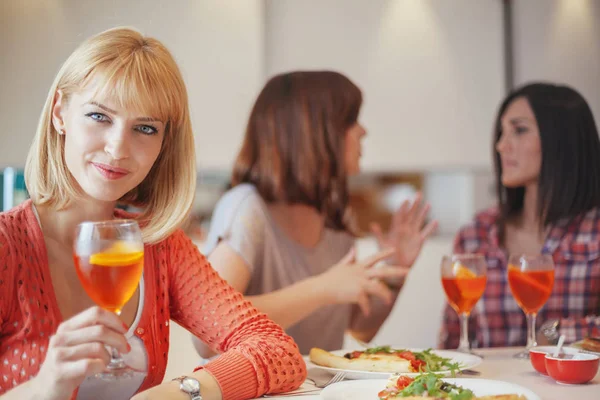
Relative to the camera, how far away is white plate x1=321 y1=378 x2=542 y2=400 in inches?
42.9

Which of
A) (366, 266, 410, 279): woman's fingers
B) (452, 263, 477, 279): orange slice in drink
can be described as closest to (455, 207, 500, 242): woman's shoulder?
(366, 266, 410, 279): woman's fingers

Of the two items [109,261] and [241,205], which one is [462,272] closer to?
[241,205]

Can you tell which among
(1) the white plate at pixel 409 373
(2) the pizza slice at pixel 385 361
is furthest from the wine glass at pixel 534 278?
(2) the pizza slice at pixel 385 361

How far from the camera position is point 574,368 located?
1.25 m

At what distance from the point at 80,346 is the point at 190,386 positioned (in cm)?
26

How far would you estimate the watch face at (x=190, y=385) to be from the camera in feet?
3.61

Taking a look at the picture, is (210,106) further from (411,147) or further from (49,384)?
(49,384)

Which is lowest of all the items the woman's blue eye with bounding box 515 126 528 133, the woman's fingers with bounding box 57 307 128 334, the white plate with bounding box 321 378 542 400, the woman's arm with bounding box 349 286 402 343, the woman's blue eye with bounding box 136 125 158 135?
the woman's arm with bounding box 349 286 402 343

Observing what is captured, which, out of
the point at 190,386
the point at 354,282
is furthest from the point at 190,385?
the point at 354,282

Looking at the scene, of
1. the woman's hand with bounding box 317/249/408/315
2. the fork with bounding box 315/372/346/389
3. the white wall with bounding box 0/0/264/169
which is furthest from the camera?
the white wall with bounding box 0/0/264/169

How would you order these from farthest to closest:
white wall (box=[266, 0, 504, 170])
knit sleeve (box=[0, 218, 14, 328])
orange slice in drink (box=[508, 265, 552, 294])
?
1. white wall (box=[266, 0, 504, 170])
2. orange slice in drink (box=[508, 265, 552, 294])
3. knit sleeve (box=[0, 218, 14, 328])

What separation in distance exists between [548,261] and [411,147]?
198cm

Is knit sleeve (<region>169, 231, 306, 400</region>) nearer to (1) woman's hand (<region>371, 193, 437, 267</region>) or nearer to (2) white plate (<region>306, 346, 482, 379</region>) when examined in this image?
(2) white plate (<region>306, 346, 482, 379</region>)

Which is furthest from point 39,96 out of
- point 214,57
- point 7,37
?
point 214,57
